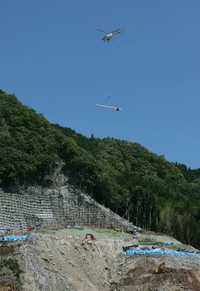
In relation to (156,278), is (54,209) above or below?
above

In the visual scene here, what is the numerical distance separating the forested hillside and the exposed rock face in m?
2.30

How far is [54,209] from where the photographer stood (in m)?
76.5

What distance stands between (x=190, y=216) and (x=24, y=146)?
20.9 m

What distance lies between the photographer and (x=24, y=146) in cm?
8200

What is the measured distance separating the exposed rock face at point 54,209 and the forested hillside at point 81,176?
230 cm

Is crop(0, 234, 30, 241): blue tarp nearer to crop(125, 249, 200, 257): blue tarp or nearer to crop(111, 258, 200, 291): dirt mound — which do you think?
crop(111, 258, 200, 291): dirt mound

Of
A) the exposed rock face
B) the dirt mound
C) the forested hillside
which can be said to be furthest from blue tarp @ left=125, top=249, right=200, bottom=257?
the forested hillside

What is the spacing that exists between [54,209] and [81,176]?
815 centimetres

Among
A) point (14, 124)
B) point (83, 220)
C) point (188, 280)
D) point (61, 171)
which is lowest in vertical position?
point (188, 280)

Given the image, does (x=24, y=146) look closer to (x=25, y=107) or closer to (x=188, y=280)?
(x=25, y=107)

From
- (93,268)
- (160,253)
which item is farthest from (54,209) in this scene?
(160,253)

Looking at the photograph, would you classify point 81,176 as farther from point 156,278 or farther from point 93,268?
point 156,278

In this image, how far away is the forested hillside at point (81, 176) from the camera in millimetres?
79250

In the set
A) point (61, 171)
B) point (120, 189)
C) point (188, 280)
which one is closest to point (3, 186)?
point (61, 171)
